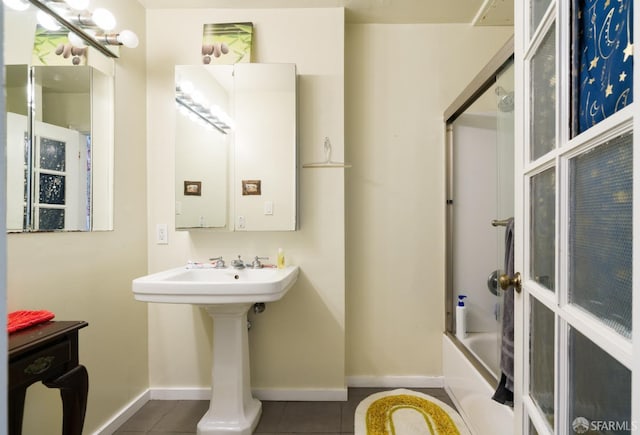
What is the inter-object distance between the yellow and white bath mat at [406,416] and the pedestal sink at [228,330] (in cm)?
59

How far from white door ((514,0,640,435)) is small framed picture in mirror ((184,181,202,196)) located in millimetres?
1591

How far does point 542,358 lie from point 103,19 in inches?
82.7

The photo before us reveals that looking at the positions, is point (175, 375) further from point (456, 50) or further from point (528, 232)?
point (456, 50)

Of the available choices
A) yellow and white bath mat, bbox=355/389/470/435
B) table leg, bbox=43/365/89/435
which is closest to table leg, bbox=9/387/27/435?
table leg, bbox=43/365/89/435

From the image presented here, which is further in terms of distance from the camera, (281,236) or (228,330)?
(281,236)

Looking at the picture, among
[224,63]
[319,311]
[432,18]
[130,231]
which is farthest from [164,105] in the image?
[432,18]

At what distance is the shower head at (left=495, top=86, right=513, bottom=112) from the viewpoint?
131 centimetres

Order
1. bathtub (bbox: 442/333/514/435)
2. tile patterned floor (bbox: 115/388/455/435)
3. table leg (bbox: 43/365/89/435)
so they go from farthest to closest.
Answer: tile patterned floor (bbox: 115/388/455/435)
bathtub (bbox: 442/333/514/435)
table leg (bbox: 43/365/89/435)

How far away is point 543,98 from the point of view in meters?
0.79

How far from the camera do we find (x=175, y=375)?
6.16ft

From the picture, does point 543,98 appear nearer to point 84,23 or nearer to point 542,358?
point 542,358

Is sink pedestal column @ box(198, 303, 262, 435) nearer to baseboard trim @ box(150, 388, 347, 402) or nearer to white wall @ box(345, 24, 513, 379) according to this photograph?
baseboard trim @ box(150, 388, 347, 402)

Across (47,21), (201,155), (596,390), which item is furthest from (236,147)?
(596,390)

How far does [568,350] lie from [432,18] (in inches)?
78.1
